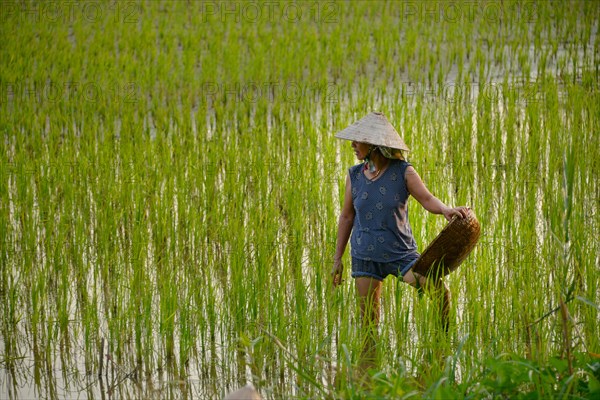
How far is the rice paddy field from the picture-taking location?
3162 millimetres

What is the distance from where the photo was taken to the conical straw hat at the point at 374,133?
10.6 ft

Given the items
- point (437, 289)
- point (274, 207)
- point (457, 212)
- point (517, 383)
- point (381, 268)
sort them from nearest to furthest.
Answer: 1. point (517, 383)
2. point (457, 212)
3. point (437, 289)
4. point (381, 268)
5. point (274, 207)

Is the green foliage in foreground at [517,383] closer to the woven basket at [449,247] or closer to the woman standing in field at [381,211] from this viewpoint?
the woven basket at [449,247]

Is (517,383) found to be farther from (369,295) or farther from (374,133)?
(374,133)

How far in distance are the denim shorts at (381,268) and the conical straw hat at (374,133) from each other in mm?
399

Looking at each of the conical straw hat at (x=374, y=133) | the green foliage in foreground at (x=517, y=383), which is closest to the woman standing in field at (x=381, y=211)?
the conical straw hat at (x=374, y=133)

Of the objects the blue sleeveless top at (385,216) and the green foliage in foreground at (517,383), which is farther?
the blue sleeveless top at (385,216)

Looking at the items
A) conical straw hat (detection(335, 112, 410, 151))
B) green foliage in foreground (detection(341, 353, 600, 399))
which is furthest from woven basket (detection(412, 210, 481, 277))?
green foliage in foreground (detection(341, 353, 600, 399))

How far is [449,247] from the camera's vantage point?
310 centimetres

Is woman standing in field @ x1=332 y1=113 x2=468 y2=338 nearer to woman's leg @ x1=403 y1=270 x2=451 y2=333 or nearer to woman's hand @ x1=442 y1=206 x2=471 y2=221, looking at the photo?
woman's leg @ x1=403 y1=270 x2=451 y2=333

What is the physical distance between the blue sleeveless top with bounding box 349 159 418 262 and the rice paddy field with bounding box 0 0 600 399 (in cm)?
18

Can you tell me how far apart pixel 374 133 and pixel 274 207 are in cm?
170

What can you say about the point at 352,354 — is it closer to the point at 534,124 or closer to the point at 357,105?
the point at 534,124

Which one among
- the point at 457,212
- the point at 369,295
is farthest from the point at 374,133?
the point at 369,295
